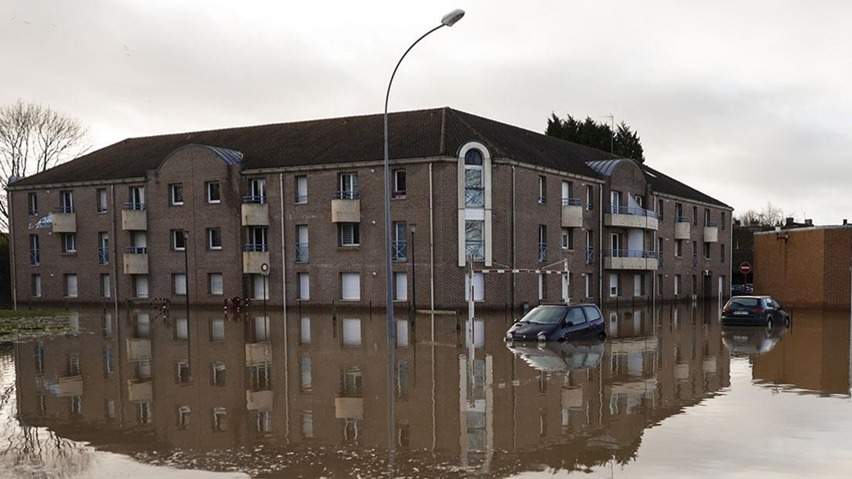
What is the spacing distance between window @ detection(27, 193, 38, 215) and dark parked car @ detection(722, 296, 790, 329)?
43.3 meters

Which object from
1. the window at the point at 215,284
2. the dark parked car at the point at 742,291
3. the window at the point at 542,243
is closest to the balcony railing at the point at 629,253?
the window at the point at 542,243

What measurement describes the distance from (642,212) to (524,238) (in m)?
12.8

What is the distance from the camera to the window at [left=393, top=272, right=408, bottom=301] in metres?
37.7

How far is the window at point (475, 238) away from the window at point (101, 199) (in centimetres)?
2436

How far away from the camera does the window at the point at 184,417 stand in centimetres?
1122

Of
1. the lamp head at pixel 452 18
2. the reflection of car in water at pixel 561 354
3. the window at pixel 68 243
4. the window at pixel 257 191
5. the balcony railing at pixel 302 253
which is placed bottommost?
the reflection of car in water at pixel 561 354

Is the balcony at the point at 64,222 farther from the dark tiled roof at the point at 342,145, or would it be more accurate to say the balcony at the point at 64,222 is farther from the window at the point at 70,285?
the window at the point at 70,285

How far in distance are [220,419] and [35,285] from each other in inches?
1724

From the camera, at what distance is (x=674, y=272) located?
5331cm

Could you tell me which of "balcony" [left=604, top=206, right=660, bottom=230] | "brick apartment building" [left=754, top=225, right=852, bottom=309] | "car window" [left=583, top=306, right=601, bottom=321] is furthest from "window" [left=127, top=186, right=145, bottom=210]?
"brick apartment building" [left=754, top=225, right=852, bottom=309]

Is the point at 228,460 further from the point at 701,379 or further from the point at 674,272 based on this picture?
the point at 674,272

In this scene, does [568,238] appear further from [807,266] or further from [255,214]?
[255,214]

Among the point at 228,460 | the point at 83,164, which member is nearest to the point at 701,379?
the point at 228,460

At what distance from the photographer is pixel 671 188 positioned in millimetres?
54688
